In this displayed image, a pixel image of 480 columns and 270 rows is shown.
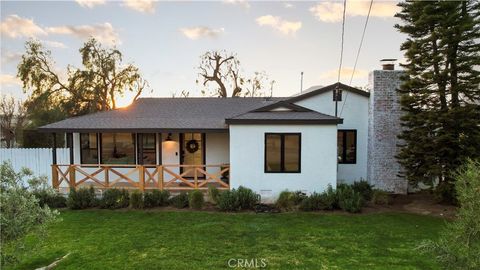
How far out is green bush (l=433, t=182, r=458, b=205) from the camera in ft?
32.9

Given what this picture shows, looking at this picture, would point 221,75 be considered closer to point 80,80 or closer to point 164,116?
point 80,80

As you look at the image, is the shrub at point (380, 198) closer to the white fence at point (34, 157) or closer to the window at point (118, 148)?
the window at point (118, 148)

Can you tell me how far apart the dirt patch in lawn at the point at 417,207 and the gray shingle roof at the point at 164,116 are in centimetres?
603

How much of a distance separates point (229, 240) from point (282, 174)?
3.94 metres

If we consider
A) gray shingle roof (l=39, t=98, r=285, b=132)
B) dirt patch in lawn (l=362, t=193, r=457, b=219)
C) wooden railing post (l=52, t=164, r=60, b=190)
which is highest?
gray shingle roof (l=39, t=98, r=285, b=132)

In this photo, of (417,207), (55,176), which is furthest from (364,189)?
(55,176)

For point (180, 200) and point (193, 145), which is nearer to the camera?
point (180, 200)

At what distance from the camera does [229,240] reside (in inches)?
296

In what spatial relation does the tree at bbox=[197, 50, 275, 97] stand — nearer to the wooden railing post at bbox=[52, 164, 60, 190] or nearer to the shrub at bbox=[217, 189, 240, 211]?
the wooden railing post at bbox=[52, 164, 60, 190]

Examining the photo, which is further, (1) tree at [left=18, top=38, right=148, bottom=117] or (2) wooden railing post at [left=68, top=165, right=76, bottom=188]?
(1) tree at [left=18, top=38, right=148, bottom=117]

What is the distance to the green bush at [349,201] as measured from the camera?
32.5 ft

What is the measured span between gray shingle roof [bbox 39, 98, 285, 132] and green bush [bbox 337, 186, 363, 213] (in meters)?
4.65

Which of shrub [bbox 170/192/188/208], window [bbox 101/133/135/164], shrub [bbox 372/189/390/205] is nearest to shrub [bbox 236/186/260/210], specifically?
shrub [bbox 170/192/188/208]

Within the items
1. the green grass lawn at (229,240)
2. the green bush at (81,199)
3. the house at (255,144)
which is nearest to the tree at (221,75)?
the house at (255,144)
